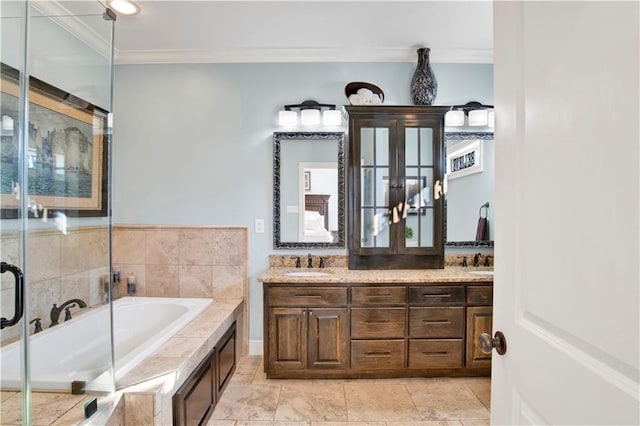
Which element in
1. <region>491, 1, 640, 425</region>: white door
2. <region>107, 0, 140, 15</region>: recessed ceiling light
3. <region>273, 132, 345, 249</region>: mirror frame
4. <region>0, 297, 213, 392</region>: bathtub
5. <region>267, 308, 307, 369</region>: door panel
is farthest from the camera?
<region>273, 132, 345, 249</region>: mirror frame

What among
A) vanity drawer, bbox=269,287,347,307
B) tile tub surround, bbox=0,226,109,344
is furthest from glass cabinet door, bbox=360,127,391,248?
tile tub surround, bbox=0,226,109,344

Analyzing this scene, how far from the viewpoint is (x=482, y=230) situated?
2.97 m

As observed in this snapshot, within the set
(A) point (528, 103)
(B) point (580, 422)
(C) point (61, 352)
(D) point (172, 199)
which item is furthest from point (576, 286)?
(D) point (172, 199)

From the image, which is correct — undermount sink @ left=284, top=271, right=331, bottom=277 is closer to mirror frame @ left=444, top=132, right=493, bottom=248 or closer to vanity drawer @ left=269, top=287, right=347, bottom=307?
vanity drawer @ left=269, top=287, right=347, bottom=307

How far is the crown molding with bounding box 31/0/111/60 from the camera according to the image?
80.7 inches

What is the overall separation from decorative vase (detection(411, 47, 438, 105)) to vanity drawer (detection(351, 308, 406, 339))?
1765 mm

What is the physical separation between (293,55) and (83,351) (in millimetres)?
2615

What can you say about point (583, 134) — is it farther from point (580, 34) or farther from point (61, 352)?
point (61, 352)

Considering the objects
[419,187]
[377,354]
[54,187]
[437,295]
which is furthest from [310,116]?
[377,354]

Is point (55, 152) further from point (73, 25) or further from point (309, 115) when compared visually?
point (309, 115)

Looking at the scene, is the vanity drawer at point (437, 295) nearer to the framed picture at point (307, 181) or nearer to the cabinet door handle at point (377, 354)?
the cabinet door handle at point (377, 354)

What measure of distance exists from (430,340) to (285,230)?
4.82 feet

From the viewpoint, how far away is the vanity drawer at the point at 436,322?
2.49m

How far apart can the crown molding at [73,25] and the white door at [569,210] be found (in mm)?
2277
